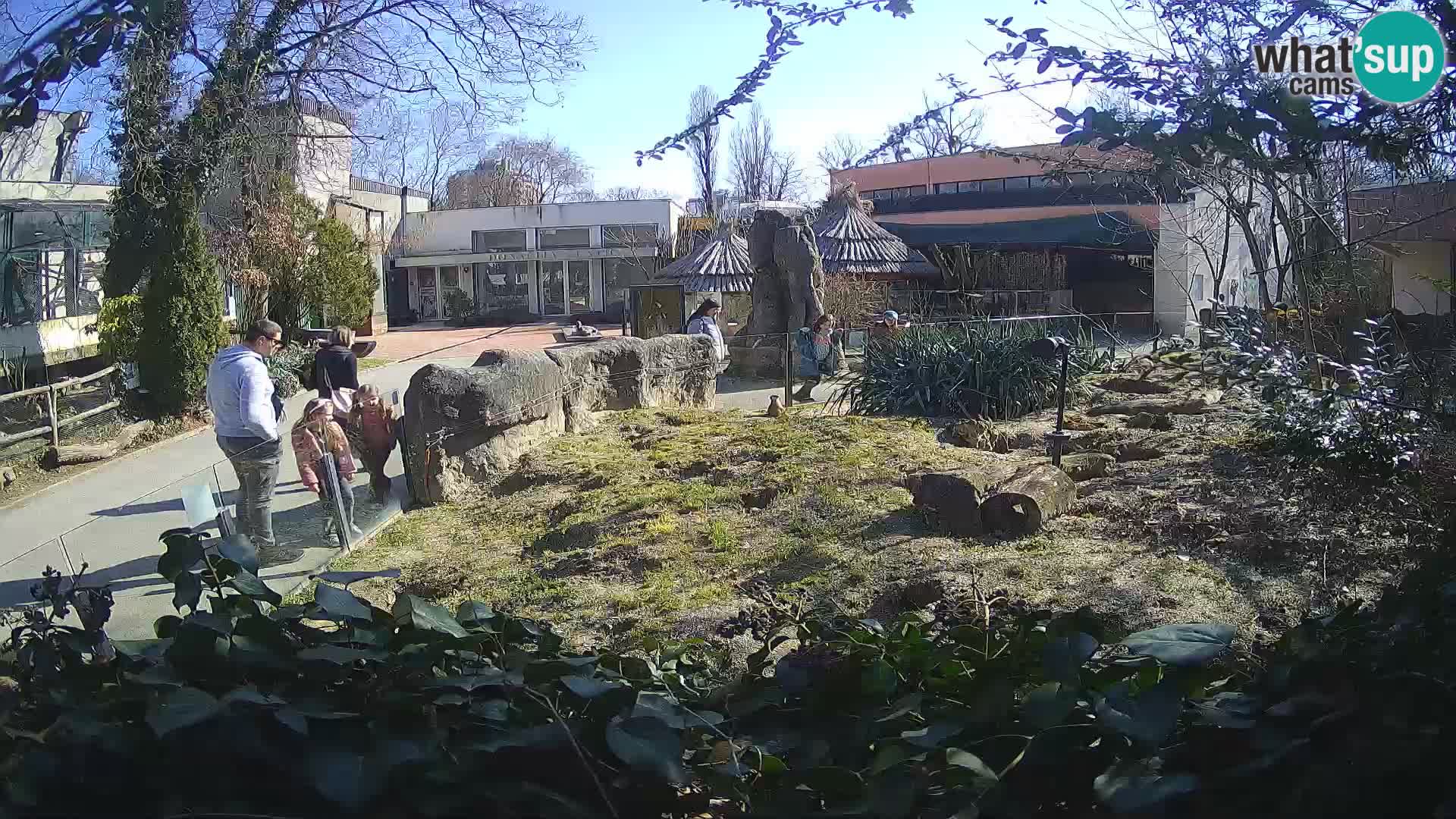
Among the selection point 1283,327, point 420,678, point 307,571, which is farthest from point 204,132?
point 420,678

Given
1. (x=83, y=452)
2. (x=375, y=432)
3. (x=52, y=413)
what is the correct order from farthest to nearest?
(x=83, y=452) → (x=52, y=413) → (x=375, y=432)

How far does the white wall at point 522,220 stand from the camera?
37281mm

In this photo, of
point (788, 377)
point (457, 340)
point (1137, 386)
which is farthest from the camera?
point (457, 340)

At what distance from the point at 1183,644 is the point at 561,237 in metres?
38.0

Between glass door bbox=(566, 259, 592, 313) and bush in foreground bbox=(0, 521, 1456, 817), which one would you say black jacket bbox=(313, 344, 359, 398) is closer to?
bush in foreground bbox=(0, 521, 1456, 817)

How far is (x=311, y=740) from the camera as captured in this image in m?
1.73

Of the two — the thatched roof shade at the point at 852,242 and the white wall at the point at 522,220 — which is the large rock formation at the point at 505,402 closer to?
the thatched roof shade at the point at 852,242

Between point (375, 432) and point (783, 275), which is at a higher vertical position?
point (783, 275)

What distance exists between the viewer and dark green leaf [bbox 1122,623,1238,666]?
6.07 ft

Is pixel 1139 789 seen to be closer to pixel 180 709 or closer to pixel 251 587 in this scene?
pixel 180 709

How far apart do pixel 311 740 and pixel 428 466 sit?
18.5 ft

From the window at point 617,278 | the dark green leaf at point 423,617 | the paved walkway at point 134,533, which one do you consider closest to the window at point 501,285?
the window at point 617,278

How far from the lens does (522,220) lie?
38656 mm

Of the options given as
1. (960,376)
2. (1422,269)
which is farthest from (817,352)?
(1422,269)
